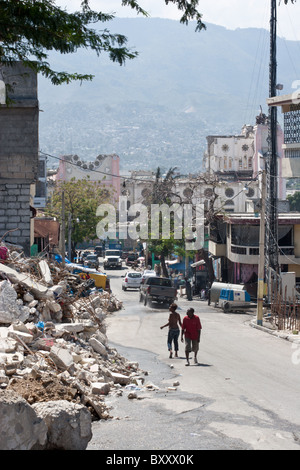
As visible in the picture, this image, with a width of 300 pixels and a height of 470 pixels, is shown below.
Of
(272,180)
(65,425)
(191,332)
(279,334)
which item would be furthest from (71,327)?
(272,180)

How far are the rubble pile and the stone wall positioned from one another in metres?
11.8

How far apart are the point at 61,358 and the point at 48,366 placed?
40 centimetres

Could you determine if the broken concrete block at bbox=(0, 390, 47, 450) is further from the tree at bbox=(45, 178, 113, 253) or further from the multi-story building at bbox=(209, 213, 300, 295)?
the tree at bbox=(45, 178, 113, 253)

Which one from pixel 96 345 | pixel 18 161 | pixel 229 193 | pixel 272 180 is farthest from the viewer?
pixel 229 193

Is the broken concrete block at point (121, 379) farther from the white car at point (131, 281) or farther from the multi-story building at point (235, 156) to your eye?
the multi-story building at point (235, 156)

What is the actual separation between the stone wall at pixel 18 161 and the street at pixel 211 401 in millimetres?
9927

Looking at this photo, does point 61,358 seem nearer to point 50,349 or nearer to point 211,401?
point 50,349

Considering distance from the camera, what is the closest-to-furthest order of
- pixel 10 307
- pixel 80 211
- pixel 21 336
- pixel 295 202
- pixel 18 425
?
pixel 18 425 < pixel 21 336 < pixel 10 307 < pixel 80 211 < pixel 295 202

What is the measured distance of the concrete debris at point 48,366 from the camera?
30.2ft

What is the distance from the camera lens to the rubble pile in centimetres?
1200

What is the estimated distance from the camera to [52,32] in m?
11.7

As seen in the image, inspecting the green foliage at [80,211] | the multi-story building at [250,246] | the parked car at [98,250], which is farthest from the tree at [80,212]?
the parked car at [98,250]
